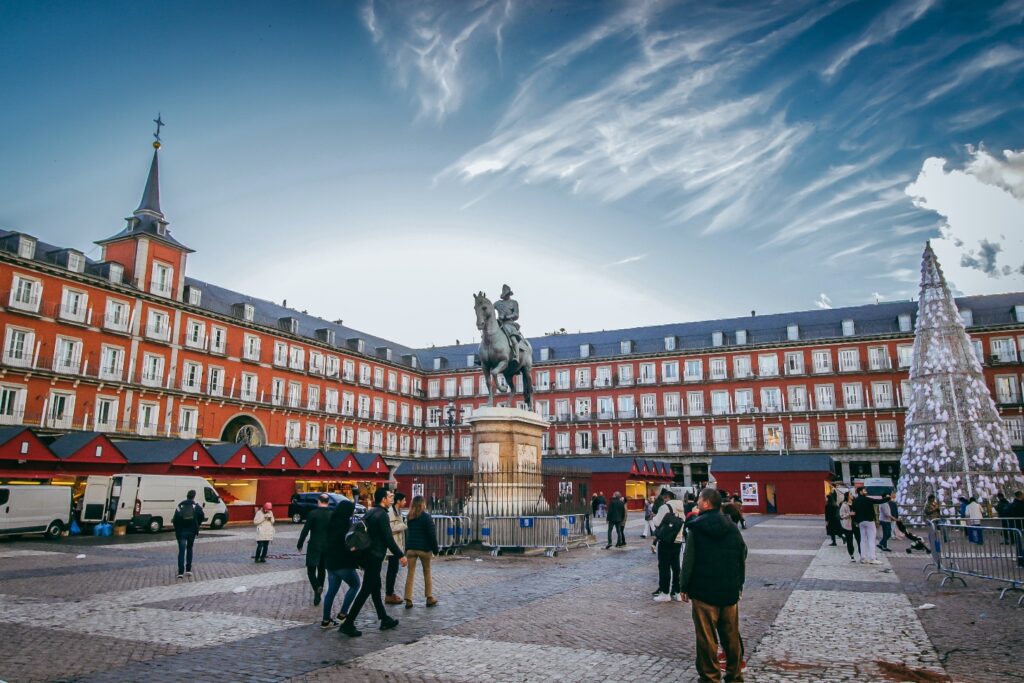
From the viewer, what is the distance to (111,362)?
39.3 metres

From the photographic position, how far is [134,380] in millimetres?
40281

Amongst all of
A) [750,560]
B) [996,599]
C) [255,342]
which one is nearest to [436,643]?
[996,599]

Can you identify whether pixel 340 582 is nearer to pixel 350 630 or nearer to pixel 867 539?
pixel 350 630

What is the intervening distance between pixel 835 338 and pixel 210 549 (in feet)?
166

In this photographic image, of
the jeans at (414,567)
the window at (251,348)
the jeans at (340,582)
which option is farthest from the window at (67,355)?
the jeans at (340,582)

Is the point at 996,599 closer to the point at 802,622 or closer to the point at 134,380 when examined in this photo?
the point at 802,622

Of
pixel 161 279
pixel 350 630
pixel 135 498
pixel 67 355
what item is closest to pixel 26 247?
pixel 67 355

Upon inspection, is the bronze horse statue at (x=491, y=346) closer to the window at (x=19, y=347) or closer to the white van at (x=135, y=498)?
the white van at (x=135, y=498)

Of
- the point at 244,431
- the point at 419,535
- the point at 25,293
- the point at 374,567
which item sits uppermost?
the point at 25,293

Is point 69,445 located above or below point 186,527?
above

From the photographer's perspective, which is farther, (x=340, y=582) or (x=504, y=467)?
(x=504, y=467)

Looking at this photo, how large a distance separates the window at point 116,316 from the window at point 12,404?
19.0 feet

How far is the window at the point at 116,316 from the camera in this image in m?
39.3

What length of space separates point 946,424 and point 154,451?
102ft
